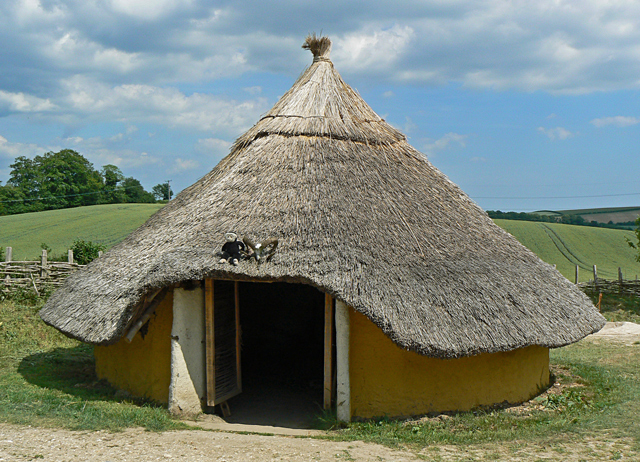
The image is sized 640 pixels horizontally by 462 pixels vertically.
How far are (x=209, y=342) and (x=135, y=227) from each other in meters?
33.1

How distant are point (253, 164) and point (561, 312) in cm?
623

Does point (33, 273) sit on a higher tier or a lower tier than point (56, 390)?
higher

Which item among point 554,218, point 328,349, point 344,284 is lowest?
point 328,349

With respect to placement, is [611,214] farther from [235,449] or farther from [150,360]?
[235,449]

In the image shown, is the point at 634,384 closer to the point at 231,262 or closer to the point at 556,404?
the point at 556,404

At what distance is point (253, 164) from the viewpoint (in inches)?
422

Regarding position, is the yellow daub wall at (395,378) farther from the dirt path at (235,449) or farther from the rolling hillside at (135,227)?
the rolling hillside at (135,227)

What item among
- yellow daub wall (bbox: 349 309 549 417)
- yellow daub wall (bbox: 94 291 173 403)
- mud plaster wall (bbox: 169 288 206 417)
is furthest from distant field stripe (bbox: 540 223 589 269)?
yellow daub wall (bbox: 94 291 173 403)

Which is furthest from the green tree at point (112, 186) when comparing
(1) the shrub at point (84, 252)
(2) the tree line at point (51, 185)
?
(1) the shrub at point (84, 252)

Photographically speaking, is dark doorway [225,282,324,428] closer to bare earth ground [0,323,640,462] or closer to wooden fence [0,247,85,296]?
bare earth ground [0,323,640,462]

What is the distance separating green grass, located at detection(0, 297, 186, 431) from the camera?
816 cm

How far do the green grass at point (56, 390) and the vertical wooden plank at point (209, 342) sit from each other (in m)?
0.79

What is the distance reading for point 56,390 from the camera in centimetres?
992

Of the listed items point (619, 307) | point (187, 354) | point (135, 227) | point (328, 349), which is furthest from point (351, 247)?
point (135, 227)
